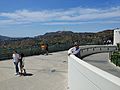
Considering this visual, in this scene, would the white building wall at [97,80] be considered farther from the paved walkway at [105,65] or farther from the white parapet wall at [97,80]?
the paved walkway at [105,65]

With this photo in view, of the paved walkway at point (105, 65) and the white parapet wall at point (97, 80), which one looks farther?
the paved walkway at point (105, 65)

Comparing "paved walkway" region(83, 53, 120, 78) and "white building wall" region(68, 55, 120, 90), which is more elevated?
"white building wall" region(68, 55, 120, 90)

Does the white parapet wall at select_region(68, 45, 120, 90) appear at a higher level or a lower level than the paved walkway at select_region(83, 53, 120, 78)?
higher

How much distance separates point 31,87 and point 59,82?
6.04ft

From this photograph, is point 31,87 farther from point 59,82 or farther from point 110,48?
point 110,48

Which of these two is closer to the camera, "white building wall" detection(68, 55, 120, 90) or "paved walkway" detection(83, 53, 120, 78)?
"white building wall" detection(68, 55, 120, 90)

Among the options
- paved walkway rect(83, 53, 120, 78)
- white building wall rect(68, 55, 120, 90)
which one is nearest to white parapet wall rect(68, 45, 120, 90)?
white building wall rect(68, 55, 120, 90)

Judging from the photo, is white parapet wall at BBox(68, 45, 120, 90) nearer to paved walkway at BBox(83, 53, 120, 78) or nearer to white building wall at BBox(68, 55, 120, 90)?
white building wall at BBox(68, 55, 120, 90)

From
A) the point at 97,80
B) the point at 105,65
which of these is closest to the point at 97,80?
the point at 97,80

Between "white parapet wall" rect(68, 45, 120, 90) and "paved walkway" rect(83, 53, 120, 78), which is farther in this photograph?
"paved walkway" rect(83, 53, 120, 78)

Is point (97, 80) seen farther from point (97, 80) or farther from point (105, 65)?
point (105, 65)

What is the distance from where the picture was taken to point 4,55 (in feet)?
89.1

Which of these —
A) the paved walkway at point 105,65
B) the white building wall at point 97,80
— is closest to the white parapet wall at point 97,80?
the white building wall at point 97,80

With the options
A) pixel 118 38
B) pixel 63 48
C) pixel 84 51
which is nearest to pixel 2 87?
pixel 84 51
